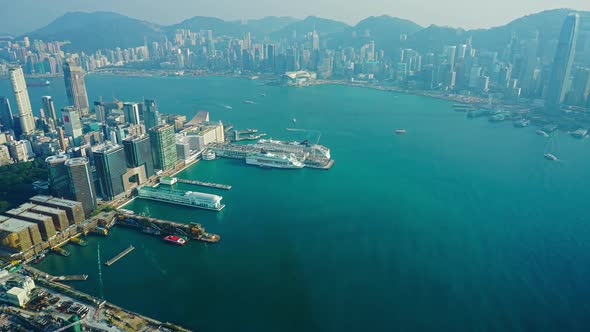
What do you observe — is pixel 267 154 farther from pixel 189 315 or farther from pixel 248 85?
pixel 248 85

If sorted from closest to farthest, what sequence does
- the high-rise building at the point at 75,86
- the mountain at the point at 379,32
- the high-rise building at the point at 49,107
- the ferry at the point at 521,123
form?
1. the high-rise building at the point at 49,107
2. the ferry at the point at 521,123
3. the high-rise building at the point at 75,86
4. the mountain at the point at 379,32

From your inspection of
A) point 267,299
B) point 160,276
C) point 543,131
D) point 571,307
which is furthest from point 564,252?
point 543,131

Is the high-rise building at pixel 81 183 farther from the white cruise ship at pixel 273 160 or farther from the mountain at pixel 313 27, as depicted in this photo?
the mountain at pixel 313 27

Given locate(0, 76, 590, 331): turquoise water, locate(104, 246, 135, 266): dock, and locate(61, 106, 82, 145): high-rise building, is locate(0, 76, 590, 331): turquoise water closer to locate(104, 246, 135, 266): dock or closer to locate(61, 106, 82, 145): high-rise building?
locate(104, 246, 135, 266): dock

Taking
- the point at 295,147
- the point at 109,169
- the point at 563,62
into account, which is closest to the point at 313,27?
the point at 563,62

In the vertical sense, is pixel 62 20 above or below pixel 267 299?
above

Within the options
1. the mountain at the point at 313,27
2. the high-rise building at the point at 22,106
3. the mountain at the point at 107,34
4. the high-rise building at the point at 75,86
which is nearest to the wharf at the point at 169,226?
the high-rise building at the point at 22,106
